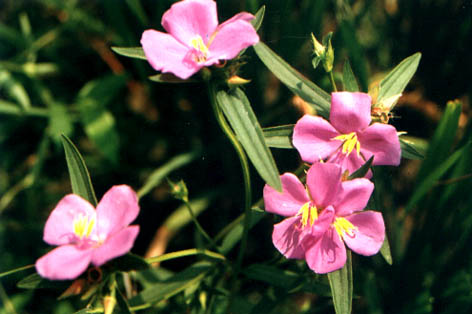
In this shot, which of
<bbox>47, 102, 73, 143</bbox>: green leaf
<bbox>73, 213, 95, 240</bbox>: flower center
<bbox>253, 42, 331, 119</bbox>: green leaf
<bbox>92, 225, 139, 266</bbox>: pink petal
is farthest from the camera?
<bbox>47, 102, 73, 143</bbox>: green leaf

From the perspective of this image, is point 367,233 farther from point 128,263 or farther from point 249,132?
point 128,263

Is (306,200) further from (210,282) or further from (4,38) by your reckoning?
(4,38)

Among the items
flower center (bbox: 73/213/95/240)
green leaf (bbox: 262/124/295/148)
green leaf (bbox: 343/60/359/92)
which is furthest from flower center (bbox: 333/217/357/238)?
flower center (bbox: 73/213/95/240)

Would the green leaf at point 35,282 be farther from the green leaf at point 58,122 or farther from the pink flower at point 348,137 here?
the green leaf at point 58,122

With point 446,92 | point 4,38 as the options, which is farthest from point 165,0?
point 446,92

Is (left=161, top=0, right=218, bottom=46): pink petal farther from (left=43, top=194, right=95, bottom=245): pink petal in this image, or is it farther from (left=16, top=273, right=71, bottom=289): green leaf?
(left=16, top=273, right=71, bottom=289): green leaf

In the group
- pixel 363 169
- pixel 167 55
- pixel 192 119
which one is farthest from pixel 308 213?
pixel 192 119
